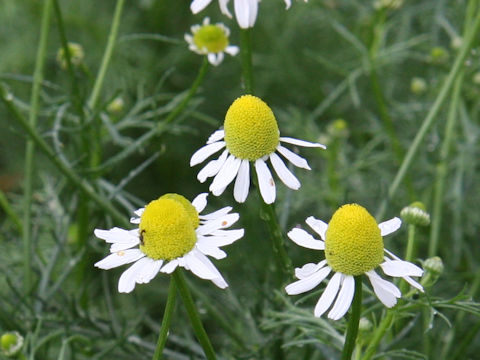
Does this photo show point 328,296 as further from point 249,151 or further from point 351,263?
point 249,151

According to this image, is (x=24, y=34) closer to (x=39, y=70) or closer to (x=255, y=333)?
(x=39, y=70)

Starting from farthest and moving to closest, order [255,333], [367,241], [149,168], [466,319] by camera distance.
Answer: [149,168], [466,319], [255,333], [367,241]

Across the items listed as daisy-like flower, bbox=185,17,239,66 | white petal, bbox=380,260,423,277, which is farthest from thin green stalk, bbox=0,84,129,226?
white petal, bbox=380,260,423,277

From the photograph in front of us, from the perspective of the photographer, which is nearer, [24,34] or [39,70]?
[39,70]

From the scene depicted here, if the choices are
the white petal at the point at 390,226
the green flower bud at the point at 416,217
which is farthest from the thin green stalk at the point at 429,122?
the white petal at the point at 390,226

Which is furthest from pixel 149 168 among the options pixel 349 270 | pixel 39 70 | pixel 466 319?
pixel 349 270

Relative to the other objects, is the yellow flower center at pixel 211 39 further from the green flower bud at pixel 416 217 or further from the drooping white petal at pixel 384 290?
the drooping white petal at pixel 384 290

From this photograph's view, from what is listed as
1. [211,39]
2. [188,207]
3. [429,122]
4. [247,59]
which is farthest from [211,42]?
[188,207]
